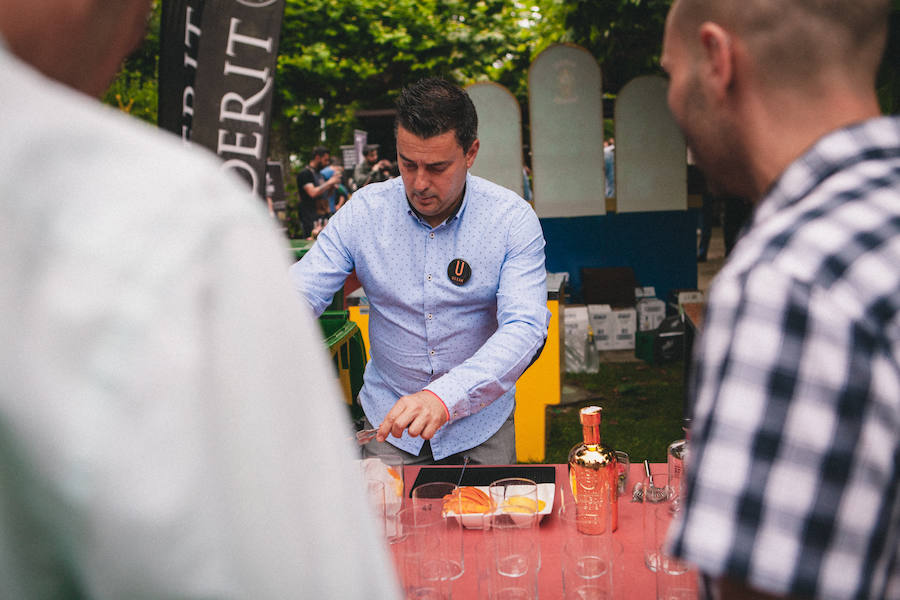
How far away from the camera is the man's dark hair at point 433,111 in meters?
2.47

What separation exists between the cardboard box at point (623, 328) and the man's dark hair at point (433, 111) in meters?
4.97

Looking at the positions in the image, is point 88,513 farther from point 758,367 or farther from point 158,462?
point 758,367

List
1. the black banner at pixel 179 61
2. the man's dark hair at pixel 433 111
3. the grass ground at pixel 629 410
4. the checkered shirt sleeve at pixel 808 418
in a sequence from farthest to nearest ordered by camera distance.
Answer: the grass ground at pixel 629 410 → the black banner at pixel 179 61 → the man's dark hair at pixel 433 111 → the checkered shirt sleeve at pixel 808 418

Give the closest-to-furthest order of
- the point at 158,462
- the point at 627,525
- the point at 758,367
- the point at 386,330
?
the point at 158,462, the point at 758,367, the point at 627,525, the point at 386,330

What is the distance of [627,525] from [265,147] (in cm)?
225

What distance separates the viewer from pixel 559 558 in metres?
1.67

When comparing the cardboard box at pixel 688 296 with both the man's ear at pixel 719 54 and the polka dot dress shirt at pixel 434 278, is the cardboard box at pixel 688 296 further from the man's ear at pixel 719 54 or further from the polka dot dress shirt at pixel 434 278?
the man's ear at pixel 719 54

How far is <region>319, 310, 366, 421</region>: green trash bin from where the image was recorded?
390 cm

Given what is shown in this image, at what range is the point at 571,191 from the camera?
22.7 feet

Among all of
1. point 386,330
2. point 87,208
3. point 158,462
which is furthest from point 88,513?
point 386,330

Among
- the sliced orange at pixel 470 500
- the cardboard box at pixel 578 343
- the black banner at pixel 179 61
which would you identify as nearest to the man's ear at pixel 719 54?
the sliced orange at pixel 470 500

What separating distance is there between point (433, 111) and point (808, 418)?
1.99 m

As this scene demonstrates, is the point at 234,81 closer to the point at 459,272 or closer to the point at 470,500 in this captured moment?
the point at 459,272

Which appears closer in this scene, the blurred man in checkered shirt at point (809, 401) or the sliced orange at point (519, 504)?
the blurred man in checkered shirt at point (809, 401)
